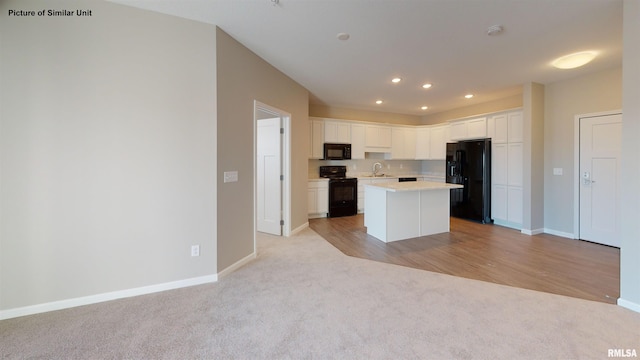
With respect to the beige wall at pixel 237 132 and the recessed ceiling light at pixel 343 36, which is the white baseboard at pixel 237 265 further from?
the recessed ceiling light at pixel 343 36

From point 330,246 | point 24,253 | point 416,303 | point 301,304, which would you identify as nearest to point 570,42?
point 416,303

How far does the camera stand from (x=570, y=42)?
3.03 m

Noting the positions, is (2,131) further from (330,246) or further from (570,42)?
(570,42)

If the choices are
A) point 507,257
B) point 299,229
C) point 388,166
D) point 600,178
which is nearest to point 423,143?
point 388,166

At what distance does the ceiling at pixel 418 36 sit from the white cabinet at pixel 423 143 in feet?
7.30

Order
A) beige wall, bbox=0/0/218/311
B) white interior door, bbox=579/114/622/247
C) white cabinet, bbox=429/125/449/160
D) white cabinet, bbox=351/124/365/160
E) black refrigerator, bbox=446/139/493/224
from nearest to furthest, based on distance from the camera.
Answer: beige wall, bbox=0/0/218/311
white interior door, bbox=579/114/622/247
black refrigerator, bbox=446/139/493/224
white cabinet, bbox=351/124/365/160
white cabinet, bbox=429/125/449/160

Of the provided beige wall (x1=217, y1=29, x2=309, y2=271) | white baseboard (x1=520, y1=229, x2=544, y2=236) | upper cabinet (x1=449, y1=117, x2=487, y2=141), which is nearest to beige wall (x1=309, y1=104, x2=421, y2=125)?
upper cabinet (x1=449, y1=117, x2=487, y2=141)

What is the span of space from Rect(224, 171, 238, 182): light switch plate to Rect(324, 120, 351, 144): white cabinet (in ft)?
10.7

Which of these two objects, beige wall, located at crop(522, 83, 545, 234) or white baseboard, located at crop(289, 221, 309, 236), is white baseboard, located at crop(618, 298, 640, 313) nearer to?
beige wall, located at crop(522, 83, 545, 234)

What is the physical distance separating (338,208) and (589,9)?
4747 mm

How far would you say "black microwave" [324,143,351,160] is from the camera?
5.97 metres

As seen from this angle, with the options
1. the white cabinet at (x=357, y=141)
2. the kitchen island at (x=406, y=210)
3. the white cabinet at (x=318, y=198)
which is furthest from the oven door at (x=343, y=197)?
the kitchen island at (x=406, y=210)

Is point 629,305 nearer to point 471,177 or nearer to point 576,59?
point 576,59

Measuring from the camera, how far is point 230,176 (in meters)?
2.97
